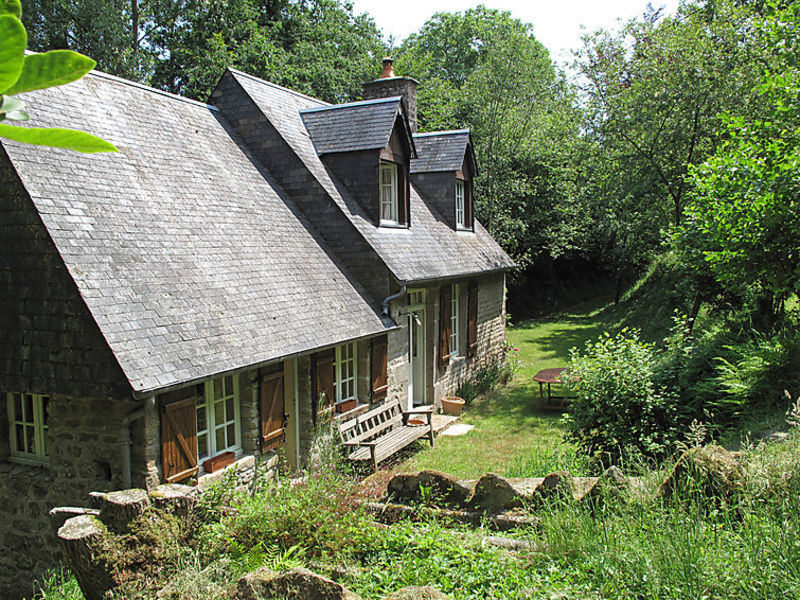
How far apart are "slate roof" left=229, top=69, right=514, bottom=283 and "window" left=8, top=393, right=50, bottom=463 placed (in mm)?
5761

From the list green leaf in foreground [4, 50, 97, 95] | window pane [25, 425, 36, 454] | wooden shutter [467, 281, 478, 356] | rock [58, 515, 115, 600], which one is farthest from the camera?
wooden shutter [467, 281, 478, 356]

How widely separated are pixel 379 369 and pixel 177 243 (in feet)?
14.3

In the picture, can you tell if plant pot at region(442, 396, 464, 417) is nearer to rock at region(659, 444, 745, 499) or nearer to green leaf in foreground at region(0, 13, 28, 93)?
rock at region(659, 444, 745, 499)

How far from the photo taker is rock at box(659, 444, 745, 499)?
4.78 meters

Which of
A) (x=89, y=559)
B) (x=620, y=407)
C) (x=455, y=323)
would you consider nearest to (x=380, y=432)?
(x=620, y=407)

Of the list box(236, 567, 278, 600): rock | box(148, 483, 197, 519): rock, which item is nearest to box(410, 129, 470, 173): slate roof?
box(148, 483, 197, 519): rock

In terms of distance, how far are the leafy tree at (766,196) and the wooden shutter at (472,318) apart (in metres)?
6.53

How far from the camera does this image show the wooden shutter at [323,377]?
916 centimetres

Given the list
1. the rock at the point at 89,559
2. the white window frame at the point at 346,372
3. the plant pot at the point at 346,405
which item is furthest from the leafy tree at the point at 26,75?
the plant pot at the point at 346,405

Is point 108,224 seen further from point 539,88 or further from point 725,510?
point 539,88

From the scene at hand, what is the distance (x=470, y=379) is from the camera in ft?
51.6

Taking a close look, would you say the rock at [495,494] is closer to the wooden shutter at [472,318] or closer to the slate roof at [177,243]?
the slate roof at [177,243]

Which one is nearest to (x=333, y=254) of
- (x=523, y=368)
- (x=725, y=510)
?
(x=725, y=510)

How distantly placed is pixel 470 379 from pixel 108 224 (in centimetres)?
1034
